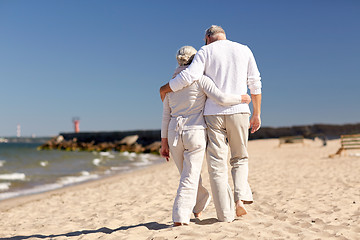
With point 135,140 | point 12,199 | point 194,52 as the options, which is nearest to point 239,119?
point 194,52

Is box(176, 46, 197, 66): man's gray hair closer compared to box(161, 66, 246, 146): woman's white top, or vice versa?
box(161, 66, 246, 146): woman's white top

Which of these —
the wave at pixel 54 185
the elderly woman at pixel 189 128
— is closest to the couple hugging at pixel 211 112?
the elderly woman at pixel 189 128

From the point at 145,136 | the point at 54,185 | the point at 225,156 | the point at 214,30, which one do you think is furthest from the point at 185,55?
the point at 145,136

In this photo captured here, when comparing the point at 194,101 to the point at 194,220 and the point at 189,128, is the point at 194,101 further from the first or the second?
the point at 194,220

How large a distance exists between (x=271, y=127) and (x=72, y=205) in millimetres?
27497

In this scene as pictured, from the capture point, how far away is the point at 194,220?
3.88 metres

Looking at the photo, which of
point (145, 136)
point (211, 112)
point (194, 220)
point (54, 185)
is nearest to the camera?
point (211, 112)

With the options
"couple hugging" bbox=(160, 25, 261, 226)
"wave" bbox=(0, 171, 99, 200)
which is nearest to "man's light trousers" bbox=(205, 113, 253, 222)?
"couple hugging" bbox=(160, 25, 261, 226)

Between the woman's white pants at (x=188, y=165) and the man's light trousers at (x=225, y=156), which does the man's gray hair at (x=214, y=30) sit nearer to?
the man's light trousers at (x=225, y=156)

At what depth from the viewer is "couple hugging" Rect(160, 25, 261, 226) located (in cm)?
327

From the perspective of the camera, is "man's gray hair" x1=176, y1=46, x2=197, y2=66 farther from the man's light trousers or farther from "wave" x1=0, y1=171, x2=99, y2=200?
"wave" x1=0, y1=171, x2=99, y2=200

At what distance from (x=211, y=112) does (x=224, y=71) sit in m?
0.43

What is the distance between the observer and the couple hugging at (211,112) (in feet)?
10.7

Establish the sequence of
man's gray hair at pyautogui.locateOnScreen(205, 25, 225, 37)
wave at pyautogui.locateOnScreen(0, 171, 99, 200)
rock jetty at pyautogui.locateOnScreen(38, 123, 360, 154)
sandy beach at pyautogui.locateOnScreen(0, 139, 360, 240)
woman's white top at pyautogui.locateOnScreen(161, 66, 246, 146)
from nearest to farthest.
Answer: woman's white top at pyautogui.locateOnScreen(161, 66, 246, 146), sandy beach at pyautogui.locateOnScreen(0, 139, 360, 240), man's gray hair at pyautogui.locateOnScreen(205, 25, 225, 37), wave at pyautogui.locateOnScreen(0, 171, 99, 200), rock jetty at pyautogui.locateOnScreen(38, 123, 360, 154)
